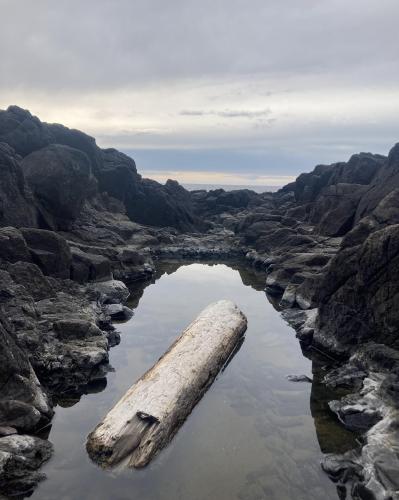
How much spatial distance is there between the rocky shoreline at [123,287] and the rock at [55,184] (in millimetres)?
136

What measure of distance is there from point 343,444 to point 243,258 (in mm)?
44690

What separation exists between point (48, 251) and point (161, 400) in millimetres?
18447

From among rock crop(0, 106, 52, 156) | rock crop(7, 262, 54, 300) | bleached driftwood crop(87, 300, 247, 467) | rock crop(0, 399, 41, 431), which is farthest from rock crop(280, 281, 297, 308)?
rock crop(0, 106, 52, 156)

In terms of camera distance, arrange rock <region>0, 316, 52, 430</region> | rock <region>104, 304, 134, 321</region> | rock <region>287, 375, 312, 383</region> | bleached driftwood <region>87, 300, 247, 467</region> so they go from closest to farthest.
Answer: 1. bleached driftwood <region>87, 300, 247, 467</region>
2. rock <region>0, 316, 52, 430</region>
3. rock <region>287, 375, 312, 383</region>
4. rock <region>104, 304, 134, 321</region>

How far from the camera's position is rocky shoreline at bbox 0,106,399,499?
41.7 ft

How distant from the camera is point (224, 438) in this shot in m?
13.4

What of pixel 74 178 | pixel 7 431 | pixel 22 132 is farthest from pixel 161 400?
pixel 22 132

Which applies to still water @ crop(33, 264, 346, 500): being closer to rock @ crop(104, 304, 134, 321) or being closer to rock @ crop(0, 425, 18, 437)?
rock @ crop(0, 425, 18, 437)

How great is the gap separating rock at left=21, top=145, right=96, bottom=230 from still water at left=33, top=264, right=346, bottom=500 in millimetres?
23039

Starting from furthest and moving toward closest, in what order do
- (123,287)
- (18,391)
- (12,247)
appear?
1. (123,287)
2. (12,247)
3. (18,391)

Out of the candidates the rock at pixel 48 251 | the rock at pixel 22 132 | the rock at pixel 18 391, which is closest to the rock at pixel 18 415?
the rock at pixel 18 391

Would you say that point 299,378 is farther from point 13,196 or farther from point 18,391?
point 13,196

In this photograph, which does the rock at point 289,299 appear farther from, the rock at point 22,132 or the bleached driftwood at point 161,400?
the rock at point 22,132

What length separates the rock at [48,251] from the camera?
2830 cm
